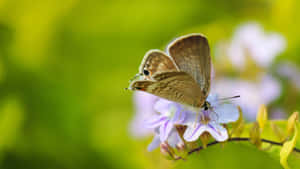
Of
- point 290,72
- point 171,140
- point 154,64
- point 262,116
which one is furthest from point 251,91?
point 154,64

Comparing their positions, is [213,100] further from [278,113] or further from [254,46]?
[254,46]

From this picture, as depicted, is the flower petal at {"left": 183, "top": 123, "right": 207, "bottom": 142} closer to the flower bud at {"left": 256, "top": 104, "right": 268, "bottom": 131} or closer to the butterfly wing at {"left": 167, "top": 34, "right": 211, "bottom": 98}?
the butterfly wing at {"left": 167, "top": 34, "right": 211, "bottom": 98}

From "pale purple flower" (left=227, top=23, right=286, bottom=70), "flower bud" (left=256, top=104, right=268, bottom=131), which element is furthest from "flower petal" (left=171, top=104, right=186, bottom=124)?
"pale purple flower" (left=227, top=23, right=286, bottom=70)

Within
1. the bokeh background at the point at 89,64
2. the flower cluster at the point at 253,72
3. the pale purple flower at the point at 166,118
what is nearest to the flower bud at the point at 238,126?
the pale purple flower at the point at 166,118

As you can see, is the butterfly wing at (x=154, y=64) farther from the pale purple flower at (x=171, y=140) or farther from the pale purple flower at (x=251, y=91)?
the pale purple flower at (x=251, y=91)

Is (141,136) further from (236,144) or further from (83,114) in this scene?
(236,144)

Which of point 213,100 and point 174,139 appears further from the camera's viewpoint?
point 213,100
